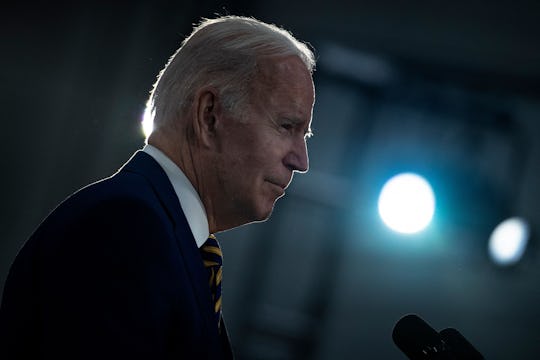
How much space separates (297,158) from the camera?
1107 mm

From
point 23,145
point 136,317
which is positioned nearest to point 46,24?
point 23,145

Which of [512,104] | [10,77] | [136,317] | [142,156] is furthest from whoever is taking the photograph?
[512,104]

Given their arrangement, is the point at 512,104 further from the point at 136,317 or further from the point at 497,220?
the point at 136,317

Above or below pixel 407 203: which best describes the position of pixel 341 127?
above

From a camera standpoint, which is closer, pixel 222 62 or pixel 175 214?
pixel 175 214

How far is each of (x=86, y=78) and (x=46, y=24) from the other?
430 mm

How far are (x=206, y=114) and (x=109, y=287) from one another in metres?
0.39

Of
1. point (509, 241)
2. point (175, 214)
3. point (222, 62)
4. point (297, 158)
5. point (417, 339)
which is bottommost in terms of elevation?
point (509, 241)

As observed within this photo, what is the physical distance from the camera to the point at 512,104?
3.97 meters

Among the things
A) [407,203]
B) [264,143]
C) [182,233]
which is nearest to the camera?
[182,233]

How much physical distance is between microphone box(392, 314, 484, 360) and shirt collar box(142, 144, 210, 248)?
37 cm

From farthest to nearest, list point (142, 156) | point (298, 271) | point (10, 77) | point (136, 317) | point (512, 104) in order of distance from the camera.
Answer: point (298, 271) < point (512, 104) < point (10, 77) < point (142, 156) < point (136, 317)

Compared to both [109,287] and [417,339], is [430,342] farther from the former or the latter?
[109,287]

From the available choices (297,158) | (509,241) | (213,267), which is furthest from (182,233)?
(509,241)
